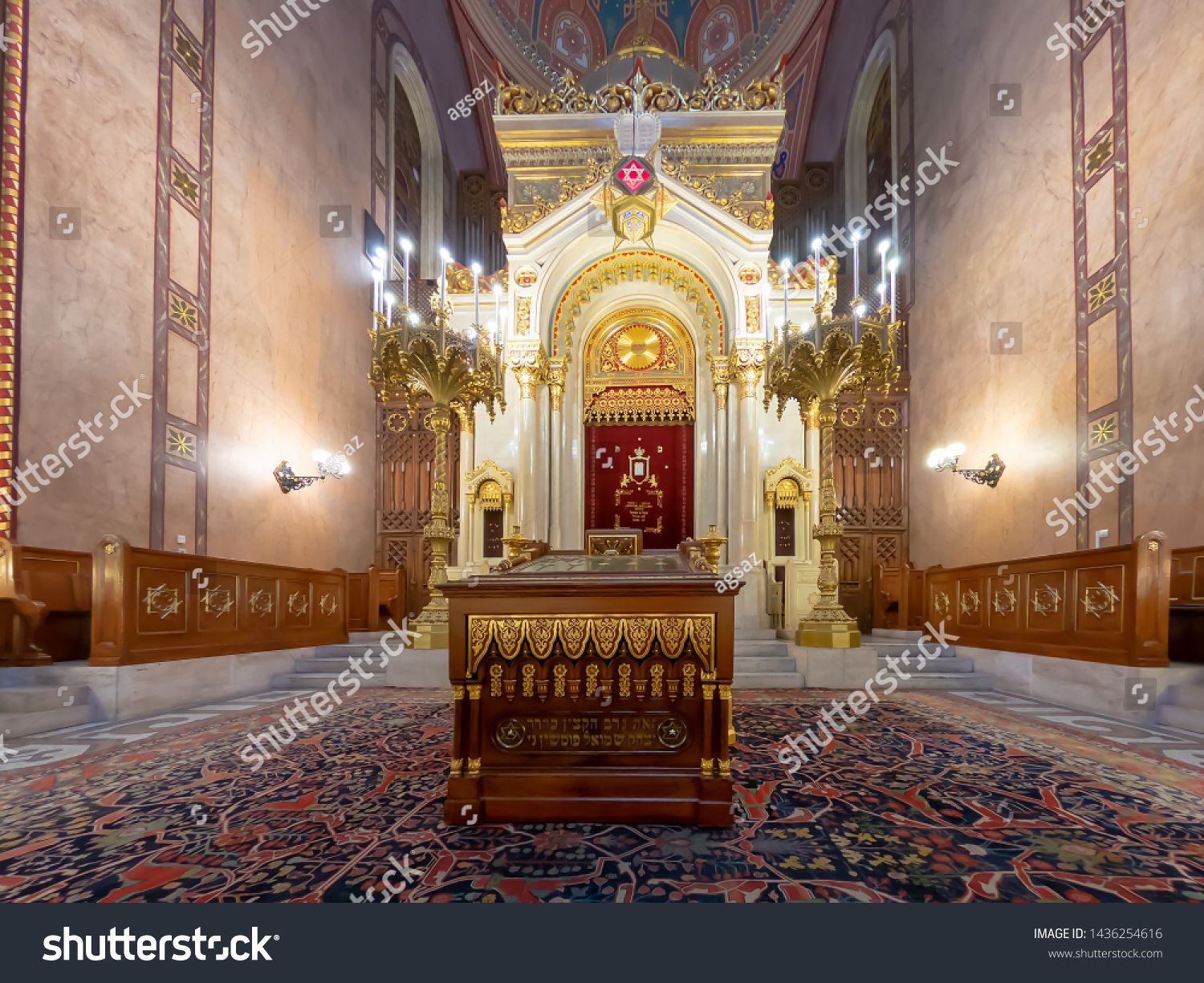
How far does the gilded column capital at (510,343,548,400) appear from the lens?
31.3ft

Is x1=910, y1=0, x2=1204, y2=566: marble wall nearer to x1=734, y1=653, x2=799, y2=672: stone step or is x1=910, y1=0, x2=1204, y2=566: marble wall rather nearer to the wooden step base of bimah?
x1=734, y1=653, x2=799, y2=672: stone step

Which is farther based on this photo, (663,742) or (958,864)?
(663,742)

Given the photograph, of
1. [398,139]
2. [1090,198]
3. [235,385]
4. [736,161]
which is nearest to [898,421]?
[1090,198]

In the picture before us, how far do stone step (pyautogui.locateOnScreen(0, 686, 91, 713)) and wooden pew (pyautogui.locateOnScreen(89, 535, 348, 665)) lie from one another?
294 millimetres

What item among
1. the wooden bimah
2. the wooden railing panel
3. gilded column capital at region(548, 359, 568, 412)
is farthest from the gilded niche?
the wooden bimah

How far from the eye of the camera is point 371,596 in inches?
380

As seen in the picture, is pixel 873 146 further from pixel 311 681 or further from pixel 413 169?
pixel 311 681

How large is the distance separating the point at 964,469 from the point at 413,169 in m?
12.6

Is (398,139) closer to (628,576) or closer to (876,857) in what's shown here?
(628,576)

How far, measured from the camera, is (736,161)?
1025cm

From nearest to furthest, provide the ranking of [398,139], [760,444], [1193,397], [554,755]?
1. [554,755]
2. [1193,397]
3. [760,444]
4. [398,139]

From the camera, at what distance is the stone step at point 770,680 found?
21.1 ft

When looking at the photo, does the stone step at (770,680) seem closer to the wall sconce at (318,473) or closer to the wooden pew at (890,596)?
the wooden pew at (890,596)

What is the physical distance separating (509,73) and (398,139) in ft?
10.9
